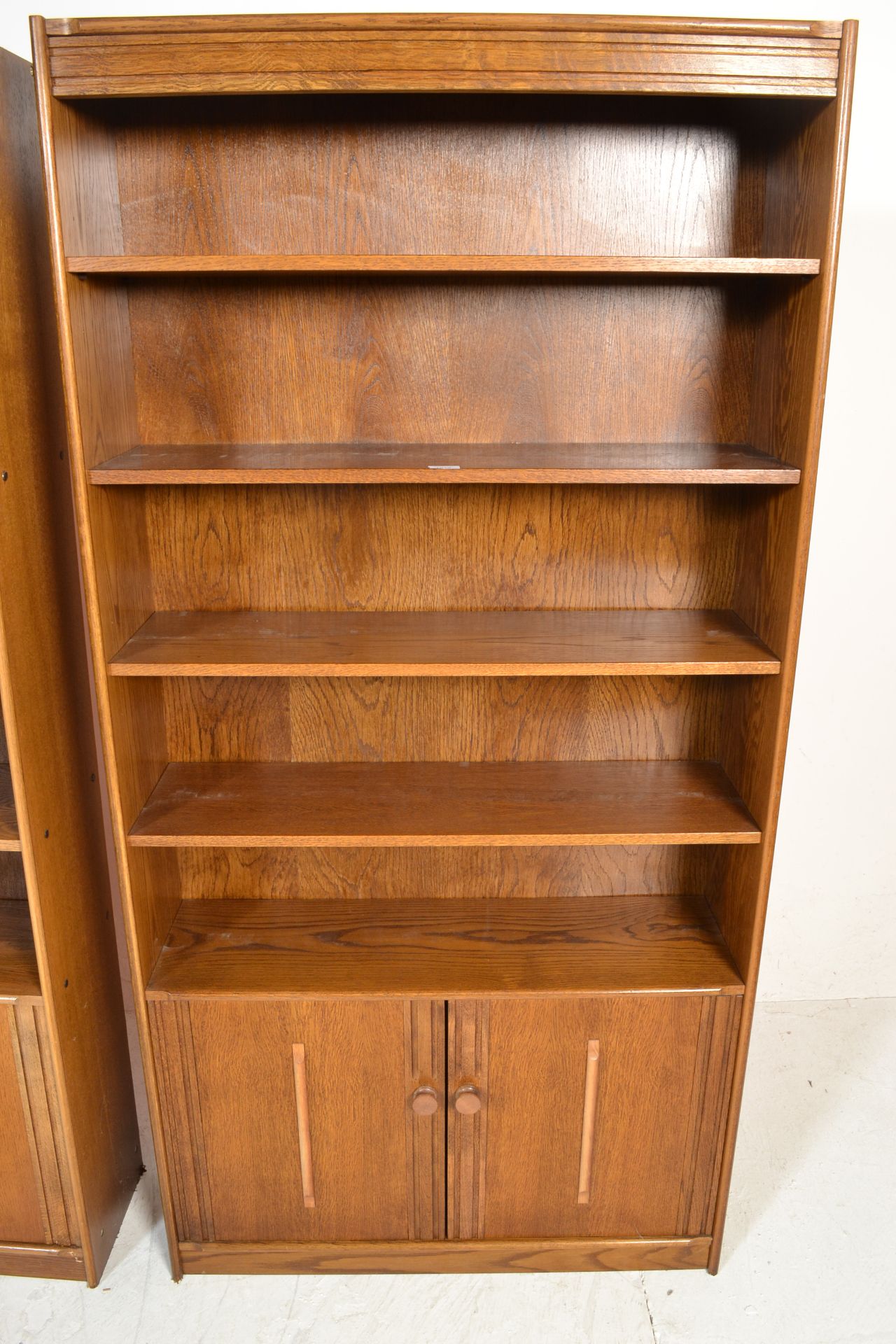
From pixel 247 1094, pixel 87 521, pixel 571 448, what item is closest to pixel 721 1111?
pixel 247 1094

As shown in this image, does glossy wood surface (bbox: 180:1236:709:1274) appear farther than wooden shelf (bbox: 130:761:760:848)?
Yes

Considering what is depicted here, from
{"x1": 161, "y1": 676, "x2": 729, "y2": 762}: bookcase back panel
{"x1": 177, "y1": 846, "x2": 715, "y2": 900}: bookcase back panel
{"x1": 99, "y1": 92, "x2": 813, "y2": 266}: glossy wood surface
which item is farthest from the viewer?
{"x1": 177, "y1": 846, "x2": 715, "y2": 900}: bookcase back panel

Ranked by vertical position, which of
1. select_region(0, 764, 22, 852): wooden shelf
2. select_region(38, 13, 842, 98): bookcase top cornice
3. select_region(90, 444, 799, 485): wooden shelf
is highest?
select_region(38, 13, 842, 98): bookcase top cornice

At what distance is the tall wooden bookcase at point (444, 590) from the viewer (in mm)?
1601

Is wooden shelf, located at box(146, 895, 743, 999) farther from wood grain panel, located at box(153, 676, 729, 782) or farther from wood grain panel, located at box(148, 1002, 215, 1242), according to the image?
wood grain panel, located at box(153, 676, 729, 782)

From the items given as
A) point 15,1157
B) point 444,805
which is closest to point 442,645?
point 444,805

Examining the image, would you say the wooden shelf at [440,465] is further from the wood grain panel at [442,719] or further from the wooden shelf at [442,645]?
the wood grain panel at [442,719]

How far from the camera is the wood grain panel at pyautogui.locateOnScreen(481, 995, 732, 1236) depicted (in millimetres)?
1924

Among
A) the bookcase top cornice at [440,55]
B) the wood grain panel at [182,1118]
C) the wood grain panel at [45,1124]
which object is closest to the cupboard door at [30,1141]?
the wood grain panel at [45,1124]

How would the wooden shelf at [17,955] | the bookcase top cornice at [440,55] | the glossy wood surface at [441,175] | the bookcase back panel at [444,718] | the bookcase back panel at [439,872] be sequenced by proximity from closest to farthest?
the bookcase top cornice at [440,55], the glossy wood surface at [441,175], the wooden shelf at [17,955], the bookcase back panel at [444,718], the bookcase back panel at [439,872]

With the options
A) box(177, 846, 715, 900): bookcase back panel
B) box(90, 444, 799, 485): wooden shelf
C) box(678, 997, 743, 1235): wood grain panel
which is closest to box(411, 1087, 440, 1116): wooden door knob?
box(177, 846, 715, 900): bookcase back panel

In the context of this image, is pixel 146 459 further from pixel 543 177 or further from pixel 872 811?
pixel 872 811

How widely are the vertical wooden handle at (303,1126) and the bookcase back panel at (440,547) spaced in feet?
2.80

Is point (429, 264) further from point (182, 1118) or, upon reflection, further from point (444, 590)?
point (182, 1118)
